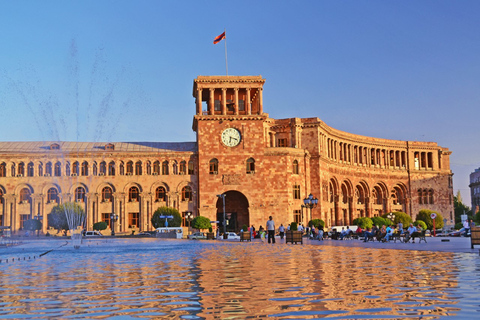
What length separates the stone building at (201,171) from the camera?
6581 cm

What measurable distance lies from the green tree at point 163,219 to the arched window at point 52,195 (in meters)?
13.4

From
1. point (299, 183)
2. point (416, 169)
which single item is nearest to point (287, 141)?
point (299, 183)

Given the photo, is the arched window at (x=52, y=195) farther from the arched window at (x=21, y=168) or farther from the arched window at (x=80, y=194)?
the arched window at (x=21, y=168)

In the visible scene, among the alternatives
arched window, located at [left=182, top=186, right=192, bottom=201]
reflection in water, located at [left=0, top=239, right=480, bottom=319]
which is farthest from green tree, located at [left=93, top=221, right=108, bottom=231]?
reflection in water, located at [left=0, top=239, right=480, bottom=319]

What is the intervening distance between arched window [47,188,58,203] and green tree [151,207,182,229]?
44.0ft

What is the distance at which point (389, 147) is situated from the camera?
89062 mm

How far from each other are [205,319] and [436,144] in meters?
93.9

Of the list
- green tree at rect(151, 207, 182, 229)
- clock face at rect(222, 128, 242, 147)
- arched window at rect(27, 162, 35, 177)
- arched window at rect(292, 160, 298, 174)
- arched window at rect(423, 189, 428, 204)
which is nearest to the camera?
green tree at rect(151, 207, 182, 229)

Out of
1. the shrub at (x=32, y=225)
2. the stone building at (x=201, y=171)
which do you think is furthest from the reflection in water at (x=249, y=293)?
the shrub at (x=32, y=225)

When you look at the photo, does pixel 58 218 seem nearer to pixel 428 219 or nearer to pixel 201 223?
pixel 201 223

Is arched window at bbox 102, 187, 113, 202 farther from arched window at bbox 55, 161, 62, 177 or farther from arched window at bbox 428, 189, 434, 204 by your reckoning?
arched window at bbox 428, 189, 434, 204

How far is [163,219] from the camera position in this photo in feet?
204

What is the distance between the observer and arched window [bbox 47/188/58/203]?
221 ft

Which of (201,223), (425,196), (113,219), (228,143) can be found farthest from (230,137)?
(425,196)
